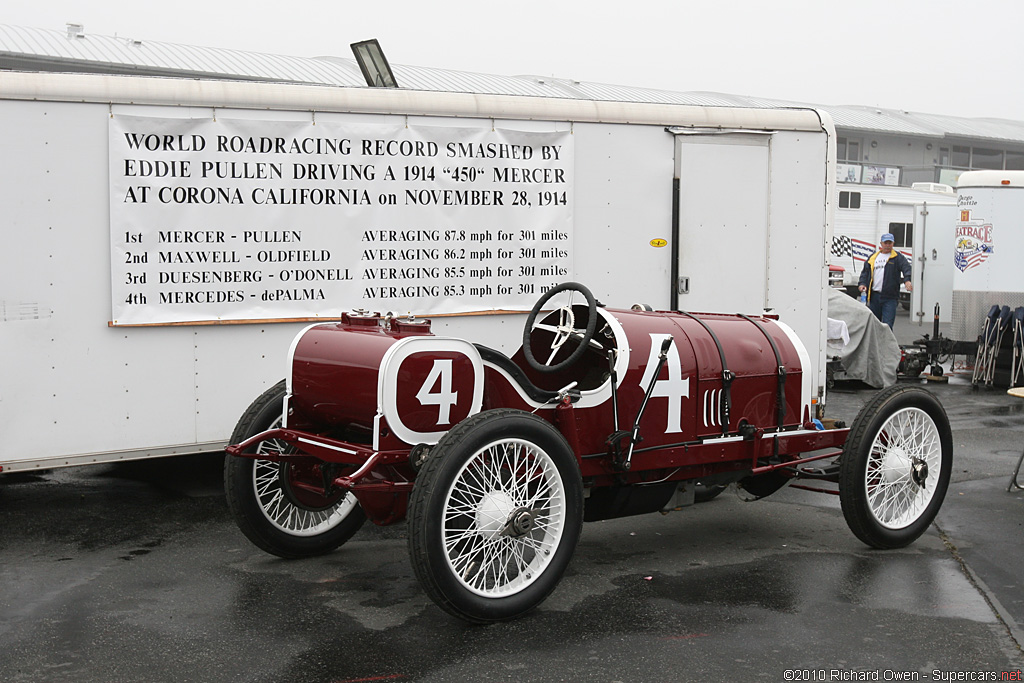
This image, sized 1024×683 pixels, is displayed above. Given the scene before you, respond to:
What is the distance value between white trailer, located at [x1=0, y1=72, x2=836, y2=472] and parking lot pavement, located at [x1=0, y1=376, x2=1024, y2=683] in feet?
3.24

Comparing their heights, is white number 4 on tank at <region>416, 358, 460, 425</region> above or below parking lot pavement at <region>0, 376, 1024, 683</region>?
above

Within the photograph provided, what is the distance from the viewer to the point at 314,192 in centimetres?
712

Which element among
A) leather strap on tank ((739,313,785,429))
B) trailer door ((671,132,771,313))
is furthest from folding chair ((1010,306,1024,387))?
leather strap on tank ((739,313,785,429))

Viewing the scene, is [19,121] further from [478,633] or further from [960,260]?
[960,260]

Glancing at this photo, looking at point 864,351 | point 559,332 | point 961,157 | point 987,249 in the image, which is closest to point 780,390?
point 559,332

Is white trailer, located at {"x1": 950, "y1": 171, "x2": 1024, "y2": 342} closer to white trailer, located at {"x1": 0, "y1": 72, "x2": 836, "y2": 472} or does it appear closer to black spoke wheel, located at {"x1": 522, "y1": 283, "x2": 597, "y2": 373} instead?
white trailer, located at {"x1": 0, "y1": 72, "x2": 836, "y2": 472}

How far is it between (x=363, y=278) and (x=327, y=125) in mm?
1034

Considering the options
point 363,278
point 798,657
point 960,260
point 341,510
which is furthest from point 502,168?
point 960,260

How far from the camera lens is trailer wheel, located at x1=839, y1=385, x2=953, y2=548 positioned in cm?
605

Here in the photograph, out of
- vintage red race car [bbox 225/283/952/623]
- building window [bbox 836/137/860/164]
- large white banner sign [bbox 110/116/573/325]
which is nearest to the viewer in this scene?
vintage red race car [bbox 225/283/952/623]

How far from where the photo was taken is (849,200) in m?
26.6

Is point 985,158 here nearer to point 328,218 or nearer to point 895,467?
point 895,467

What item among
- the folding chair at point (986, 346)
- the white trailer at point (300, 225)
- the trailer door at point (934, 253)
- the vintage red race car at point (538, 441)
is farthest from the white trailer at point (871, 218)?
the vintage red race car at point (538, 441)

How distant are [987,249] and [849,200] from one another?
1280 centimetres
